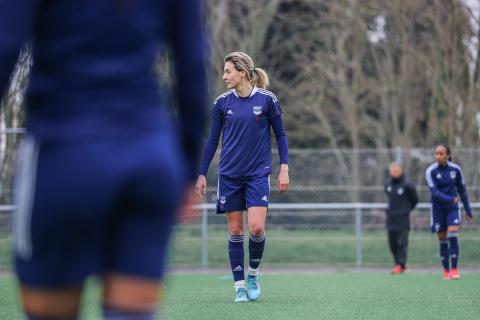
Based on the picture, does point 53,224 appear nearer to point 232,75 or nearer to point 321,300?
point 232,75

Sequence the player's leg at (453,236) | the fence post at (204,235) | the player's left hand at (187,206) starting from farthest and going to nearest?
the fence post at (204,235) < the player's leg at (453,236) < the player's left hand at (187,206)

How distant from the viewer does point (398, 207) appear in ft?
57.5

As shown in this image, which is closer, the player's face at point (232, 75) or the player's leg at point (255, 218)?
the player's leg at point (255, 218)

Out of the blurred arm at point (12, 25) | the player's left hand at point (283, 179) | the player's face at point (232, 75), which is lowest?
the player's left hand at point (283, 179)

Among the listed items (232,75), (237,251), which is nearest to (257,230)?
(237,251)

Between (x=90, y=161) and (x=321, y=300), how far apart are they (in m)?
7.26

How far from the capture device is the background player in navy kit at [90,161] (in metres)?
2.68

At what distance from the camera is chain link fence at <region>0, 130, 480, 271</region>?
61.4 feet

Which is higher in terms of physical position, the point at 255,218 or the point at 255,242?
the point at 255,218

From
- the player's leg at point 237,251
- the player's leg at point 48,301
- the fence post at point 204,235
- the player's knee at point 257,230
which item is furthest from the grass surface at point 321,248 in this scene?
the player's leg at point 48,301

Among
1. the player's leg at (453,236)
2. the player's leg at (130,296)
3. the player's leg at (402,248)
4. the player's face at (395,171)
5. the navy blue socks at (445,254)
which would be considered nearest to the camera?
the player's leg at (130,296)

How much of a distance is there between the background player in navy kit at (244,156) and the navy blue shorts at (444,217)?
604 centimetres

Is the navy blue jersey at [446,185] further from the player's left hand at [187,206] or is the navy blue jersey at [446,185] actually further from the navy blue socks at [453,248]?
the player's left hand at [187,206]

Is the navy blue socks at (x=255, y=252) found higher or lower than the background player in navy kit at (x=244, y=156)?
lower
